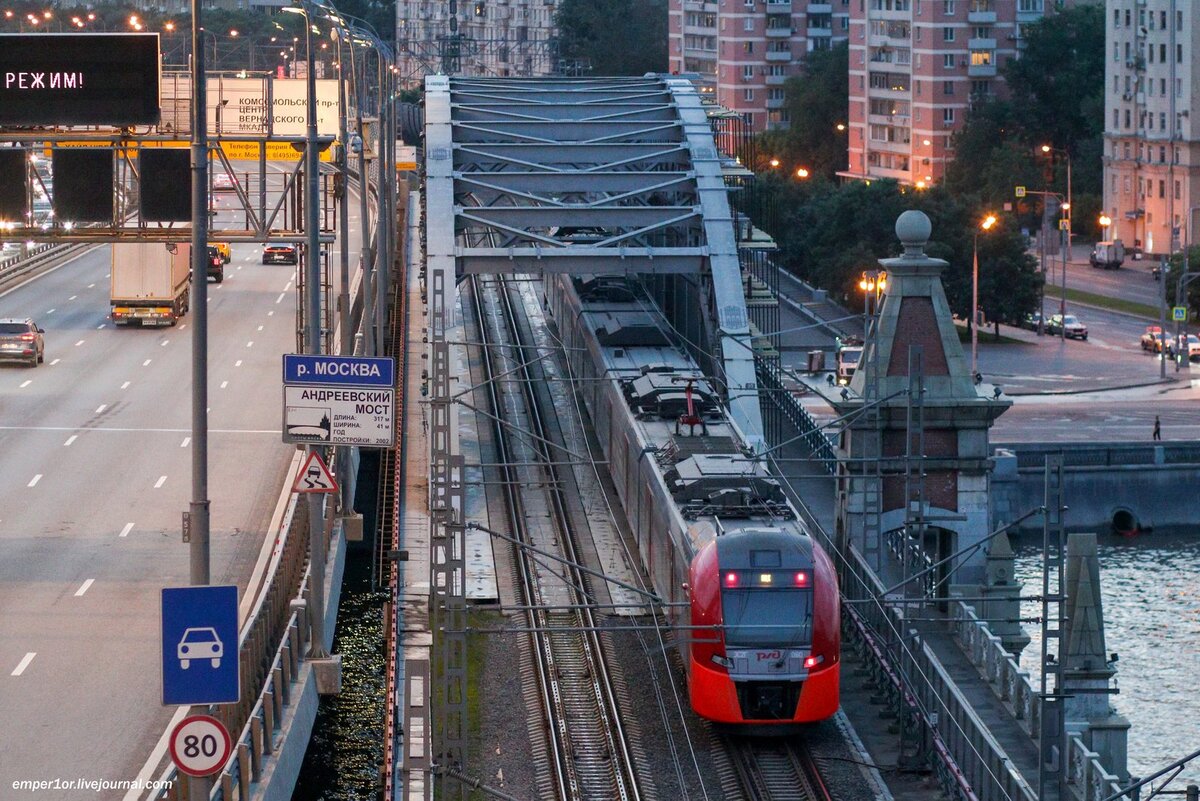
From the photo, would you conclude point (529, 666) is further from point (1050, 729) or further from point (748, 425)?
point (748, 425)

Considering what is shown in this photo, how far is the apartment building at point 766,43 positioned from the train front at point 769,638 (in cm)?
13791

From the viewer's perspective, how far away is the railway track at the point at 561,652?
2853 cm

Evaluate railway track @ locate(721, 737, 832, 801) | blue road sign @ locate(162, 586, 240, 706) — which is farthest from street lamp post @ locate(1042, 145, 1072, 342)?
blue road sign @ locate(162, 586, 240, 706)

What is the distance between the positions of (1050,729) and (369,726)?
10462mm

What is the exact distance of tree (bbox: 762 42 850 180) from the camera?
504ft

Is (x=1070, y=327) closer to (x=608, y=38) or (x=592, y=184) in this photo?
(x=592, y=184)

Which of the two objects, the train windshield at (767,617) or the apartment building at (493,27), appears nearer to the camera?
the train windshield at (767,617)

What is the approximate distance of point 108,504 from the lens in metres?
44.9

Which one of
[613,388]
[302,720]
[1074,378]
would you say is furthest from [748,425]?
[1074,378]

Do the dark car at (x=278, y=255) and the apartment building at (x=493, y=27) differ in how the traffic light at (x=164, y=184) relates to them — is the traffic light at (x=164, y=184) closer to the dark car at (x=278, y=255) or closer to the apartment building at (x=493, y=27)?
the dark car at (x=278, y=255)

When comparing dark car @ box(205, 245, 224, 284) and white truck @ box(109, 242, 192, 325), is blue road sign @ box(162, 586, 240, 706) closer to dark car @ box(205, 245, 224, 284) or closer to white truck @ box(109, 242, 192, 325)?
white truck @ box(109, 242, 192, 325)

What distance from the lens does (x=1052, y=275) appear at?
118250 mm

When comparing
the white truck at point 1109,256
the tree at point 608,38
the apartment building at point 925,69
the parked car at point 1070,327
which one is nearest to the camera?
the parked car at point 1070,327

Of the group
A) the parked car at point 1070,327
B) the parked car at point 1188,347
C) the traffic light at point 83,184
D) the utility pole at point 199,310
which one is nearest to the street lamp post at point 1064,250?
the parked car at point 1070,327
